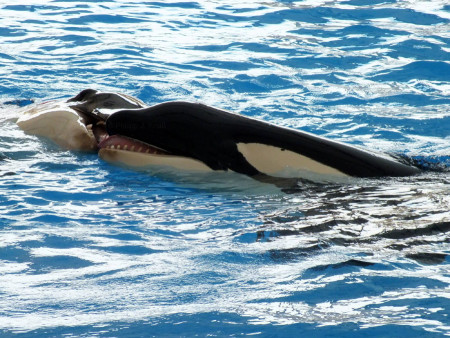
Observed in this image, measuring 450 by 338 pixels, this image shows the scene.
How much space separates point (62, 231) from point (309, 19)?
945 centimetres

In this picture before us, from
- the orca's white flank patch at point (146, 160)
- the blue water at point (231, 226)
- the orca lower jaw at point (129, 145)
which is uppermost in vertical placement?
the orca lower jaw at point (129, 145)

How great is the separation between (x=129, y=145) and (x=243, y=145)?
0.99 m

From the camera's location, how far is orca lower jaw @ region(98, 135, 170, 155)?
19.4ft

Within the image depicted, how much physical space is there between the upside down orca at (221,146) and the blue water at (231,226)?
124mm

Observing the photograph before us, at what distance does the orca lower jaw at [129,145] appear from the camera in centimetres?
593

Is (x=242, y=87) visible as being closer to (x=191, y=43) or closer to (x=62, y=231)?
(x=191, y=43)

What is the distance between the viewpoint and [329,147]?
5.46 metres

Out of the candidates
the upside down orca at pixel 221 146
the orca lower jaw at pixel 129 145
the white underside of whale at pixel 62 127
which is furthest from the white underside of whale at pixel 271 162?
the white underside of whale at pixel 62 127

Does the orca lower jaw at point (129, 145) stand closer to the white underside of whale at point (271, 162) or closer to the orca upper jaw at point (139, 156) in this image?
the orca upper jaw at point (139, 156)

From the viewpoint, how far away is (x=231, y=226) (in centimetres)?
480

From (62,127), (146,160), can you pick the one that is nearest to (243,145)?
(146,160)

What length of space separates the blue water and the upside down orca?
12 cm

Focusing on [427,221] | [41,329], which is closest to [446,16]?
[427,221]

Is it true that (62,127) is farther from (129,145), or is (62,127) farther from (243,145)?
(243,145)
